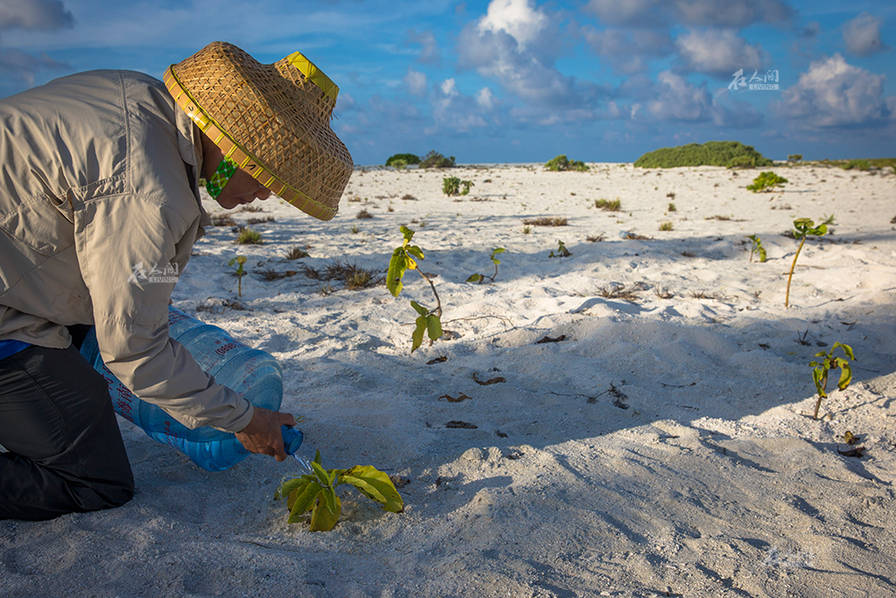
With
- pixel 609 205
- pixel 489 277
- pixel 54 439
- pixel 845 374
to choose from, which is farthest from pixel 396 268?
pixel 609 205

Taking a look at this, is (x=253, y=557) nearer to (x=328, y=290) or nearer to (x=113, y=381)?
(x=113, y=381)

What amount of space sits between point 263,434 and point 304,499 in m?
0.24

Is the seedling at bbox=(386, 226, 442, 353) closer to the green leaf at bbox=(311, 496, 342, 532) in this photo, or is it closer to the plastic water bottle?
the plastic water bottle

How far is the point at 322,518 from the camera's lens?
1.81m

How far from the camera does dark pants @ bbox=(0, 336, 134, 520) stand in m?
1.73

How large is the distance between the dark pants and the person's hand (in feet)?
1.49

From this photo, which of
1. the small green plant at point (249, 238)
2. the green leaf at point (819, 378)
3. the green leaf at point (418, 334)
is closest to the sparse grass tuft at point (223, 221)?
the small green plant at point (249, 238)

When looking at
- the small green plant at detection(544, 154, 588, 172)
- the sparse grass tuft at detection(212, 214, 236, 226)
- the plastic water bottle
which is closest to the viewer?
the plastic water bottle

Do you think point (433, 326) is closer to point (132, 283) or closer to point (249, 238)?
point (132, 283)

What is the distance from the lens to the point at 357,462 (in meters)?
Answer: 2.30

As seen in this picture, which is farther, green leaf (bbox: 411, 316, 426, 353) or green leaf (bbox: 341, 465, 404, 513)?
green leaf (bbox: 411, 316, 426, 353)

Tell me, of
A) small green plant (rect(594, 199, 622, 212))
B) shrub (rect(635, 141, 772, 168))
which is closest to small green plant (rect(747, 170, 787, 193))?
small green plant (rect(594, 199, 622, 212))

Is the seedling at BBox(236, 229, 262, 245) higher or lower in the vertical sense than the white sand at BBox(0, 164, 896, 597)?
higher

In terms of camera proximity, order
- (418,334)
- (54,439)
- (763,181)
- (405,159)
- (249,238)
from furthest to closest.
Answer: (405,159) < (763,181) < (249,238) < (418,334) < (54,439)
